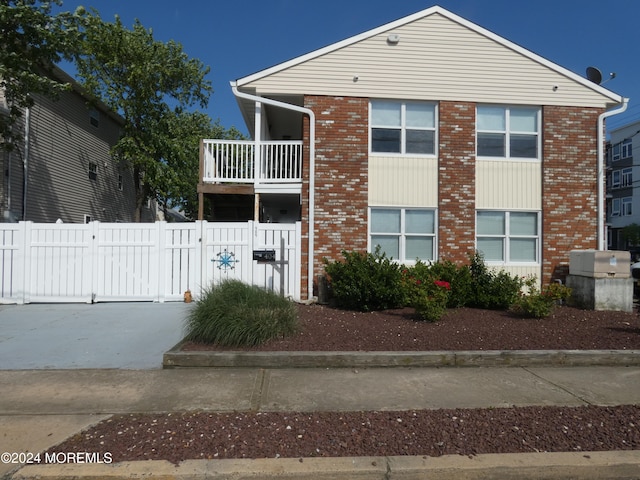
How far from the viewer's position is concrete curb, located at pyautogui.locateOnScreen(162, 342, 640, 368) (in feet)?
17.8

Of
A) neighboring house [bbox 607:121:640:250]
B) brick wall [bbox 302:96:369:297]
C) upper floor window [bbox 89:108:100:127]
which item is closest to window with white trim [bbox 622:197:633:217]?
neighboring house [bbox 607:121:640:250]

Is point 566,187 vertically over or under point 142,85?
under

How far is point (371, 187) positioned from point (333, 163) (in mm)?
1077

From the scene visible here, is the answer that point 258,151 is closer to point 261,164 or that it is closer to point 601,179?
point 261,164

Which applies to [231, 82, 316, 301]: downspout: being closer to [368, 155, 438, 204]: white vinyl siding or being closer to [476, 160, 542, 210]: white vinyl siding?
[368, 155, 438, 204]: white vinyl siding

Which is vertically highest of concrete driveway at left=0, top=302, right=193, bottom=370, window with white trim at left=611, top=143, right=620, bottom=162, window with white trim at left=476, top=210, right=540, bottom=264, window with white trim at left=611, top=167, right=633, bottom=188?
window with white trim at left=611, top=143, right=620, bottom=162

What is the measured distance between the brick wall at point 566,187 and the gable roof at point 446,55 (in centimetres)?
63

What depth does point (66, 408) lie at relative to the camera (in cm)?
415

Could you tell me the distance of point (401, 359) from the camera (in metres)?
5.50

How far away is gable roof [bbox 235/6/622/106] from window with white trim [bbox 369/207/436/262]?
298 cm

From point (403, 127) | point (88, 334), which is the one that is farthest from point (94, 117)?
point (88, 334)

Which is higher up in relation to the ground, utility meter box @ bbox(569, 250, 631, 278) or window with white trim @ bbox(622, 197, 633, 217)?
window with white trim @ bbox(622, 197, 633, 217)

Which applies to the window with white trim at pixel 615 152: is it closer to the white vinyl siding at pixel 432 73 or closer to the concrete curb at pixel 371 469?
the white vinyl siding at pixel 432 73

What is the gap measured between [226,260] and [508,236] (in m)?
6.87
